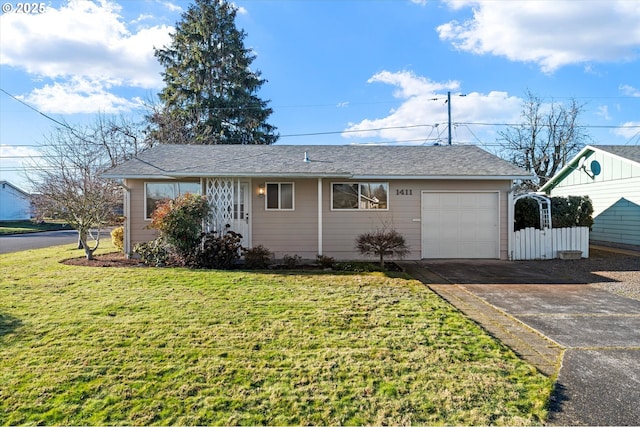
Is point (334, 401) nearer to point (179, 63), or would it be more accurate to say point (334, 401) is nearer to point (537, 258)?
point (537, 258)

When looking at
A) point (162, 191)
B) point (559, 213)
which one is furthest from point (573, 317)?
point (162, 191)

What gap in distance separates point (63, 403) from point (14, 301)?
12.6ft

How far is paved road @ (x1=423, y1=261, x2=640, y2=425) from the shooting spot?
2678mm

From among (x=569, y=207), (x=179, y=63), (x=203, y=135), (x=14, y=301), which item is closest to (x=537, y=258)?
(x=569, y=207)

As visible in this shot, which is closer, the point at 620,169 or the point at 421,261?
the point at 421,261

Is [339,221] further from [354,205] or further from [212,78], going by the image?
[212,78]

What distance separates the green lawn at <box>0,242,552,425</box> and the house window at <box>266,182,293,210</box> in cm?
463

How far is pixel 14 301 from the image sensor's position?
5344 millimetres

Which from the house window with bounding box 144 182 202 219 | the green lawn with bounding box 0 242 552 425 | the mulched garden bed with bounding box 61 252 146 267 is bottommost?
the green lawn with bounding box 0 242 552 425

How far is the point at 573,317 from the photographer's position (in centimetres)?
495

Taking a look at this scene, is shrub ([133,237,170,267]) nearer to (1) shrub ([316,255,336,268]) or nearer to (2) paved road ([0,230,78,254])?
(1) shrub ([316,255,336,268])

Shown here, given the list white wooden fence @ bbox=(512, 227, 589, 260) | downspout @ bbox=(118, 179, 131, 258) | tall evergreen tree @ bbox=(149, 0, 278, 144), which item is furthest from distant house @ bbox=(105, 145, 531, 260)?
tall evergreen tree @ bbox=(149, 0, 278, 144)

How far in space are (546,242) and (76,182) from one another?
14.8 meters

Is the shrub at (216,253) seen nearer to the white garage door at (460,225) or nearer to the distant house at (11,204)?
the white garage door at (460,225)
